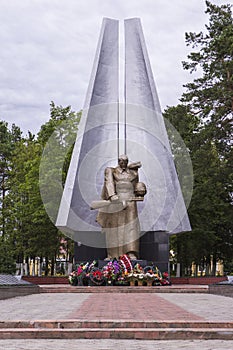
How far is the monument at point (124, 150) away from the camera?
18.0 meters

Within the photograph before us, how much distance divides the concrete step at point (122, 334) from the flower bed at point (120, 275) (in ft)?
28.9

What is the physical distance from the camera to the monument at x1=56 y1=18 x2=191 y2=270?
1795 centimetres

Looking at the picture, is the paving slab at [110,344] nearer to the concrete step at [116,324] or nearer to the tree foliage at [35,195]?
the concrete step at [116,324]

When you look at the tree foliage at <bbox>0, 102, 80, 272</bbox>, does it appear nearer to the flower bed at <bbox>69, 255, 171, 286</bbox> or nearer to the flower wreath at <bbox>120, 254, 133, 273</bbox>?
the flower bed at <bbox>69, 255, 171, 286</bbox>

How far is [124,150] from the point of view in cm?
1962

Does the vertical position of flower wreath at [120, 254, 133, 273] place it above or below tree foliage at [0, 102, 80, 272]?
below

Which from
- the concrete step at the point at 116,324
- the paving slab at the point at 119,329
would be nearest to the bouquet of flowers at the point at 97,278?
the paving slab at the point at 119,329

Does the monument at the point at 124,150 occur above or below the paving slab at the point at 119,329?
above

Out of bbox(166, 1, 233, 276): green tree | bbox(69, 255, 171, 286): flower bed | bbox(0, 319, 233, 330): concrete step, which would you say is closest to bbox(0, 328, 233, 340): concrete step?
bbox(0, 319, 233, 330): concrete step

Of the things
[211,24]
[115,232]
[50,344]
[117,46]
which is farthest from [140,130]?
[50,344]

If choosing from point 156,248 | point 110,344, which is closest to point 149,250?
point 156,248

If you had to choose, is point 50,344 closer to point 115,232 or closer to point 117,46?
point 115,232

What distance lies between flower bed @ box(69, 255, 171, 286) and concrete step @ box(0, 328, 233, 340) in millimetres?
8805

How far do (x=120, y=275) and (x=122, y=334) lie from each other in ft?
29.4
